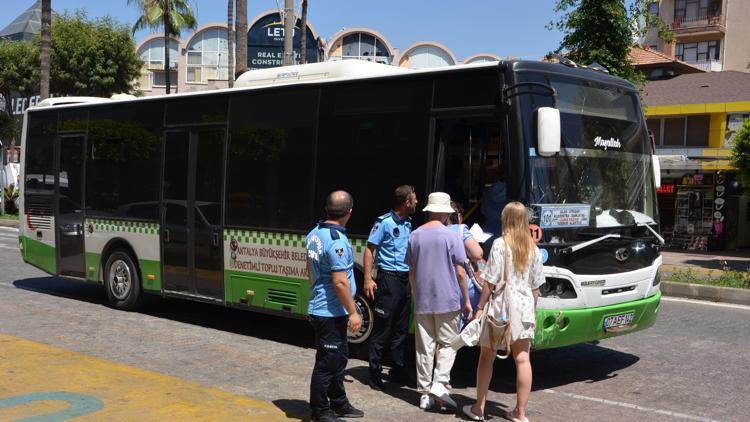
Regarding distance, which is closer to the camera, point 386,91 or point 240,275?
point 386,91

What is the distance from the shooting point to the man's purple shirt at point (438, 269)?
6191 mm

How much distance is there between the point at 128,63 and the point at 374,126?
36.9 m

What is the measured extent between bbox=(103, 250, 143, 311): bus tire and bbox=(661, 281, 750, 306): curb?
894 cm

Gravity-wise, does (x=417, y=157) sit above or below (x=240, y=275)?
above

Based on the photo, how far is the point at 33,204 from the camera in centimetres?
1253

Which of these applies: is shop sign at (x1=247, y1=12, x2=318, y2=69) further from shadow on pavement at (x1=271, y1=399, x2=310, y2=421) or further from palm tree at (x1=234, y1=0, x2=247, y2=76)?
shadow on pavement at (x1=271, y1=399, x2=310, y2=421)

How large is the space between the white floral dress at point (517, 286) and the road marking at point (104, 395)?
6.29 ft

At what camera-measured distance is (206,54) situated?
60438 millimetres

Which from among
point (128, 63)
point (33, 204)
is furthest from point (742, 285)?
point (128, 63)

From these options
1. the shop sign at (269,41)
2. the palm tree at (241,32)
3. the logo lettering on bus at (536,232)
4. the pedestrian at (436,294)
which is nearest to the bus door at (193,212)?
the pedestrian at (436,294)

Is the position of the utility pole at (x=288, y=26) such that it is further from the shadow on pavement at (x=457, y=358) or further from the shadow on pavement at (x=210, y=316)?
the shadow on pavement at (x=457, y=358)

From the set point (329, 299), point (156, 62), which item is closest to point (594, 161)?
point (329, 299)

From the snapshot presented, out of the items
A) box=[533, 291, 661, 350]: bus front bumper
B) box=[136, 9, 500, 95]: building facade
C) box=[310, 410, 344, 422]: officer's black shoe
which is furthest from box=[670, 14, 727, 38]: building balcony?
box=[310, 410, 344, 422]: officer's black shoe

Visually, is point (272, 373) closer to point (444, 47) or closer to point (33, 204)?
point (33, 204)
